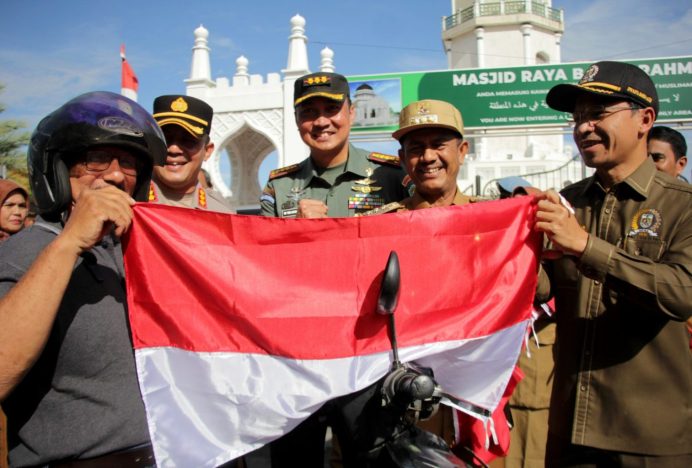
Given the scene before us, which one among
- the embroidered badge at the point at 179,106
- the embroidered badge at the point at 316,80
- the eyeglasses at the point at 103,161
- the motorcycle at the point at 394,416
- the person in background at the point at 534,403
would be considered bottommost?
the person in background at the point at 534,403

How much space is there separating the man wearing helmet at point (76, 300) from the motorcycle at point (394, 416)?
82 cm

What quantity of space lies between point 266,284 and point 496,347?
1.03 m

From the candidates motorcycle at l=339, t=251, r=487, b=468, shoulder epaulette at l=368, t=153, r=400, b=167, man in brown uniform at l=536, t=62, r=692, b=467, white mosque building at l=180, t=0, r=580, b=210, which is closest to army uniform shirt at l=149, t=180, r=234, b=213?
shoulder epaulette at l=368, t=153, r=400, b=167

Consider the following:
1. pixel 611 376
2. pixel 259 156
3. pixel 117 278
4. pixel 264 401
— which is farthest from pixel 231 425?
pixel 259 156

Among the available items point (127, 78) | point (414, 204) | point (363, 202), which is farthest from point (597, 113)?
point (127, 78)

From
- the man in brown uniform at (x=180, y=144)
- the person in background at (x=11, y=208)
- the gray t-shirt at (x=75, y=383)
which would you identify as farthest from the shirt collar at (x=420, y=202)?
the person in background at (x=11, y=208)

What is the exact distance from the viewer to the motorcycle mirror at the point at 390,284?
6.46 ft

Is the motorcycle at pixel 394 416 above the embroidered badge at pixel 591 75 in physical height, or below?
below

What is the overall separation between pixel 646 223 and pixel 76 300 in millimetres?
2238

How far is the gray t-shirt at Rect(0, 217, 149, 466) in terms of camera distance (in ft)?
6.04

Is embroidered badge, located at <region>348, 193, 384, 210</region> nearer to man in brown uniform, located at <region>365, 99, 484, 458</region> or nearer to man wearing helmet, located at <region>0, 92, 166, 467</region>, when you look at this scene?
man in brown uniform, located at <region>365, 99, 484, 458</region>

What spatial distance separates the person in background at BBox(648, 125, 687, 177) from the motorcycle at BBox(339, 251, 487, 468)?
3537 mm

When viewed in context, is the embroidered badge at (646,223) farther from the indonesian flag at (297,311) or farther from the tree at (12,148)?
the tree at (12,148)

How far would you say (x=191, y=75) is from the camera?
877 inches
